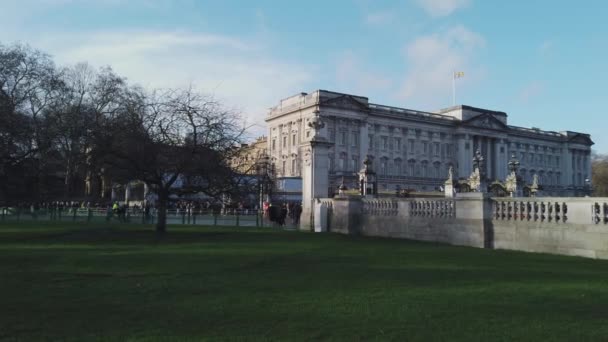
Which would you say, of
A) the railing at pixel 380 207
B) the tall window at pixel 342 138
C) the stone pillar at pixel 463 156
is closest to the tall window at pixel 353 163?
the tall window at pixel 342 138

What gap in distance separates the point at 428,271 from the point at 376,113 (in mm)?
79878

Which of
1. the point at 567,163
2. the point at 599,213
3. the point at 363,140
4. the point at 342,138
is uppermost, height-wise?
the point at 342,138

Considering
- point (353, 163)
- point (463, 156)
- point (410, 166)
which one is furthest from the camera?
point (463, 156)

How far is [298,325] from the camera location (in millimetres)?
5805

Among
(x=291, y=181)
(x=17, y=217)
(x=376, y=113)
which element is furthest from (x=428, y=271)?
(x=376, y=113)

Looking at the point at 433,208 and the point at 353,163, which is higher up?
the point at 353,163

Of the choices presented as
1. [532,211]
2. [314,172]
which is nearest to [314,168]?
[314,172]

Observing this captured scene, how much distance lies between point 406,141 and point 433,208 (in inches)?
2986

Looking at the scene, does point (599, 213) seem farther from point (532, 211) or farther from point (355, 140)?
point (355, 140)

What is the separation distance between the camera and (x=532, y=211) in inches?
579

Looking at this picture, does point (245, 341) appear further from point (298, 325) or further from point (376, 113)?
point (376, 113)

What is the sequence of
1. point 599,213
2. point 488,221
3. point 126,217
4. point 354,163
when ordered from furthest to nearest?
point 354,163 → point 126,217 → point 488,221 → point 599,213

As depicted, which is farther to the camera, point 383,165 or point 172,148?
point 383,165

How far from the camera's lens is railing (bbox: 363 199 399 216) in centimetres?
2019
